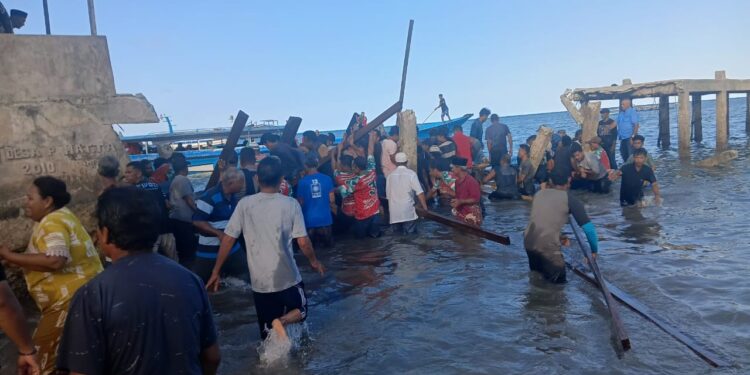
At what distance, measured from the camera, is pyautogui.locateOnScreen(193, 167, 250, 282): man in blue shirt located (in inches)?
230

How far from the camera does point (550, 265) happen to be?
6.15 metres

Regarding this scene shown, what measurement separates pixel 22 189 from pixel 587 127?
557 inches

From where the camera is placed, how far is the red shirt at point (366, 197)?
9133 mm

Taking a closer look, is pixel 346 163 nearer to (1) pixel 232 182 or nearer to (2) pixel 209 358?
(1) pixel 232 182

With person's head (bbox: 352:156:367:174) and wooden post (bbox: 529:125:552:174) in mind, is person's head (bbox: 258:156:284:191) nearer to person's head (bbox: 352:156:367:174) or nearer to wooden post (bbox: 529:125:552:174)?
person's head (bbox: 352:156:367:174)

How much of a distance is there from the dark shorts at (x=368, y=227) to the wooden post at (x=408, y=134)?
10.5ft

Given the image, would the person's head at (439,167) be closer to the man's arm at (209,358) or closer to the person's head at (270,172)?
the person's head at (270,172)

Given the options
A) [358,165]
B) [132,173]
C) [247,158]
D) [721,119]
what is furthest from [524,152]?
[721,119]

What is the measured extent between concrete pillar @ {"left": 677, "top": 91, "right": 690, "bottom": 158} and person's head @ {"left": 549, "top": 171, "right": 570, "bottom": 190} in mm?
16618

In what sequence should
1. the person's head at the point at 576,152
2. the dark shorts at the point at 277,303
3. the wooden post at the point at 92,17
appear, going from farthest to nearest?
the person's head at the point at 576,152 → the wooden post at the point at 92,17 → the dark shorts at the point at 277,303

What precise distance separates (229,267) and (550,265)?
147 inches

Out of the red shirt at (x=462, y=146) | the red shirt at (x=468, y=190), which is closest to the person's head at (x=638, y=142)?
the red shirt at (x=462, y=146)

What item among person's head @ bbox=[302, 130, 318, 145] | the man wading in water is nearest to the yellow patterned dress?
the man wading in water

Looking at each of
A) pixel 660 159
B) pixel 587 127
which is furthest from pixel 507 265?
pixel 660 159
